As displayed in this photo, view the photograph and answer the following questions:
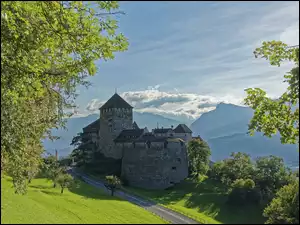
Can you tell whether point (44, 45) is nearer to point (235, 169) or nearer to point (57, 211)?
point (57, 211)

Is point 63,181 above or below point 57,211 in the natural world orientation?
above

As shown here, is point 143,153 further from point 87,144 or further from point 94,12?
point 94,12

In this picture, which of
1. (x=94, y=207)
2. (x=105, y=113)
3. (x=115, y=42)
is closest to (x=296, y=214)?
(x=94, y=207)

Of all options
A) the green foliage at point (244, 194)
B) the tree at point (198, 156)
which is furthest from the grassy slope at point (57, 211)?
the tree at point (198, 156)

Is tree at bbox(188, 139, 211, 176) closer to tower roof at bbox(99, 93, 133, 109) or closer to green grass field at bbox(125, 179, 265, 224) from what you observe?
green grass field at bbox(125, 179, 265, 224)

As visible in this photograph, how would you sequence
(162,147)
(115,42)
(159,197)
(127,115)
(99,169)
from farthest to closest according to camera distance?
1. (127,115)
2. (99,169)
3. (162,147)
4. (159,197)
5. (115,42)

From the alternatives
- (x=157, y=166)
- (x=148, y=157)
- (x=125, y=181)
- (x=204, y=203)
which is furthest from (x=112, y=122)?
(x=204, y=203)

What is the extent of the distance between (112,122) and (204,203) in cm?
3727

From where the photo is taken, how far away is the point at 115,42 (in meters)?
8.58

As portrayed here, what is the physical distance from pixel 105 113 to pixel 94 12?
83.5 m

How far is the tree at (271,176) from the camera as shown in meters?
63.3

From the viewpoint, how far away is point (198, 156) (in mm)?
79062

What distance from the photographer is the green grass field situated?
53.7 m

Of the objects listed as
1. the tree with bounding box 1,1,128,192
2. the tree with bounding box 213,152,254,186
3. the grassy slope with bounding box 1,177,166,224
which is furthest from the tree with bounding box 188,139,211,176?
the tree with bounding box 1,1,128,192
